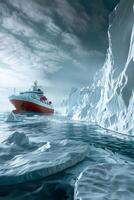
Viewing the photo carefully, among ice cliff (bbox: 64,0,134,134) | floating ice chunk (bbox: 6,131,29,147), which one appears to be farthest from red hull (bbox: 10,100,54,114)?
floating ice chunk (bbox: 6,131,29,147)

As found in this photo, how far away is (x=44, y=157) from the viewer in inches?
229

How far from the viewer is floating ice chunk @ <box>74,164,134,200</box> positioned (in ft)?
12.0

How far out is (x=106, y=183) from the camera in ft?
13.9

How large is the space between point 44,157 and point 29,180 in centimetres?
125

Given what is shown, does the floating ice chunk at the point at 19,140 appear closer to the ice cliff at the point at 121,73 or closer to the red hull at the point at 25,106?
the ice cliff at the point at 121,73

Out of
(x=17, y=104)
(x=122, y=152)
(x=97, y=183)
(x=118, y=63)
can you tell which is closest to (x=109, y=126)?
(x=118, y=63)

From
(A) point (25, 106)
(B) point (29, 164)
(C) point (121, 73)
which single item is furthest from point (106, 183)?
(A) point (25, 106)

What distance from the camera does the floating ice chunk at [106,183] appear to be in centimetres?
366

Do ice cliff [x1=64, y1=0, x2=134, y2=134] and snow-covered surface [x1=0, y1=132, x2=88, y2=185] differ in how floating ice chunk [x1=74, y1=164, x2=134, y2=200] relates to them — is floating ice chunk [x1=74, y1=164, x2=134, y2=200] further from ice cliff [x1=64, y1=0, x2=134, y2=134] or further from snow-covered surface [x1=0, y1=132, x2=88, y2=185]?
ice cliff [x1=64, y1=0, x2=134, y2=134]

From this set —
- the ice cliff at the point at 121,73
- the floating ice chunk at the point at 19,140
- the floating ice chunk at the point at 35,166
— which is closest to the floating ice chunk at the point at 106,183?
the floating ice chunk at the point at 35,166

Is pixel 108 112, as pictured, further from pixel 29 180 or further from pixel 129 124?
pixel 29 180

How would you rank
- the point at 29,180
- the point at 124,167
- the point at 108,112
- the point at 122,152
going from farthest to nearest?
the point at 108,112, the point at 122,152, the point at 124,167, the point at 29,180

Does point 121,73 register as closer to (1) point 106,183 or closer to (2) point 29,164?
(2) point 29,164

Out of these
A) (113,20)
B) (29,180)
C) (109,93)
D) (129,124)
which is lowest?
(29,180)
